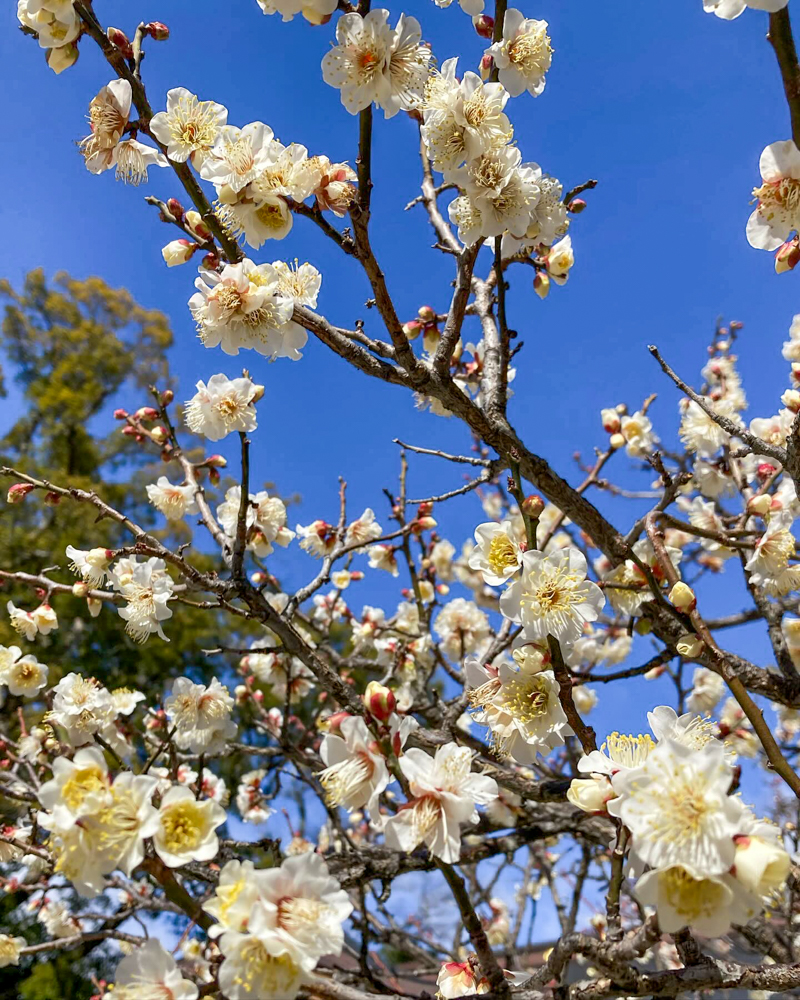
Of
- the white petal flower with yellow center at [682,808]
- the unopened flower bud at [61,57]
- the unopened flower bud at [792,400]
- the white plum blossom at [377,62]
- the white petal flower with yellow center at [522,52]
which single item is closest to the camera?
the white petal flower with yellow center at [682,808]

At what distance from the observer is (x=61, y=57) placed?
1.61 meters

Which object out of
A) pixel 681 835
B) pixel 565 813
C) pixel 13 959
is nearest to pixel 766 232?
pixel 681 835

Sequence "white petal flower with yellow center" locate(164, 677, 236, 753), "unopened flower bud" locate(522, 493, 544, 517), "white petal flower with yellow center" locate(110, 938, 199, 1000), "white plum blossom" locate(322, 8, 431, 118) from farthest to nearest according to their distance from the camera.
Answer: "white petal flower with yellow center" locate(164, 677, 236, 753) → "white plum blossom" locate(322, 8, 431, 118) → "unopened flower bud" locate(522, 493, 544, 517) → "white petal flower with yellow center" locate(110, 938, 199, 1000)

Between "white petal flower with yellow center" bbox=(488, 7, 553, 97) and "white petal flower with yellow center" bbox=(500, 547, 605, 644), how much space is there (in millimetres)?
1221

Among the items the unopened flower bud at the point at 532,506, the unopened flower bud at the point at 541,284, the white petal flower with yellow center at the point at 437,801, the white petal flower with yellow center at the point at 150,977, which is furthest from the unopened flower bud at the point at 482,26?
the white petal flower with yellow center at the point at 150,977

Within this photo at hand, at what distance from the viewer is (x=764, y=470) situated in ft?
7.89

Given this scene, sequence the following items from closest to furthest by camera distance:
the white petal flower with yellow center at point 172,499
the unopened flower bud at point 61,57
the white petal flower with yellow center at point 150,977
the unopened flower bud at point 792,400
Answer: the white petal flower with yellow center at point 150,977 → the unopened flower bud at point 61,57 → the unopened flower bud at point 792,400 → the white petal flower with yellow center at point 172,499

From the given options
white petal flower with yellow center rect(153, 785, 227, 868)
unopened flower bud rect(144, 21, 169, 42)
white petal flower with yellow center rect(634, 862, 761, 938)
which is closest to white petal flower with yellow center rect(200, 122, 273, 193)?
unopened flower bud rect(144, 21, 169, 42)

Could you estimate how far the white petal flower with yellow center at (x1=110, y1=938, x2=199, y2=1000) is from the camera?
96cm

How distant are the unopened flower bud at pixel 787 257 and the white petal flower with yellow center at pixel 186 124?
4.42 ft

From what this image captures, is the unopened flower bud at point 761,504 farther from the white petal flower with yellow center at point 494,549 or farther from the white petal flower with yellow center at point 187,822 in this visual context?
the white petal flower with yellow center at point 187,822

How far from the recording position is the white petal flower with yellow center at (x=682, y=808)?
849mm

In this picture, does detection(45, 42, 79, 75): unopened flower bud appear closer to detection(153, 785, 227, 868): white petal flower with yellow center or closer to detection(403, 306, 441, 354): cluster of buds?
detection(403, 306, 441, 354): cluster of buds

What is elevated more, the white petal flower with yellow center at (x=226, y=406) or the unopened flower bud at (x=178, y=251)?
the unopened flower bud at (x=178, y=251)
